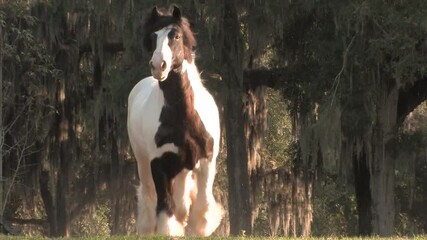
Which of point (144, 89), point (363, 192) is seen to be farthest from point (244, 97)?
point (144, 89)

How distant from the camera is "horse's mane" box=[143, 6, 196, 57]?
8.70m

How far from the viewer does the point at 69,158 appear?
22.1 meters

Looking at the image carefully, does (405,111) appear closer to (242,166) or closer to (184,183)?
(242,166)

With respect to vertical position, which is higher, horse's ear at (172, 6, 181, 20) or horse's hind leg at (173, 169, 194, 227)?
horse's ear at (172, 6, 181, 20)

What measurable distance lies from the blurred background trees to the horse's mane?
4.72m

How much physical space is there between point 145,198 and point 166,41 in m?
2.02

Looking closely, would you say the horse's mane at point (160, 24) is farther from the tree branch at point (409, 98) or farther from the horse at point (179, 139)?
the tree branch at point (409, 98)

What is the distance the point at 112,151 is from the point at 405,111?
6839mm

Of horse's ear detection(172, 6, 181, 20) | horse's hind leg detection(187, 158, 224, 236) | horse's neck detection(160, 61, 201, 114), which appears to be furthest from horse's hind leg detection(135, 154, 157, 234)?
horse's ear detection(172, 6, 181, 20)

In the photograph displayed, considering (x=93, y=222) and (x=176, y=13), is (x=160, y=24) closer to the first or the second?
(x=176, y=13)

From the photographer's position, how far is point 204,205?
8883 mm

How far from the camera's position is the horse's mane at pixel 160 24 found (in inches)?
342

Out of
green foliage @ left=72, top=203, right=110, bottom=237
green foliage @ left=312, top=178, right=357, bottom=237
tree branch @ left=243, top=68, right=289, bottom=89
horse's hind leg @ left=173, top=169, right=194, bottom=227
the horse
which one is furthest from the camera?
green foliage @ left=312, top=178, right=357, bottom=237

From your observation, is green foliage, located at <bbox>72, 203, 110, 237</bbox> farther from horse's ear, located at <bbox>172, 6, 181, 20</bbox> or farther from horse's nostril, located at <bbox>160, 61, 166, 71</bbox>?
horse's nostril, located at <bbox>160, 61, 166, 71</bbox>
